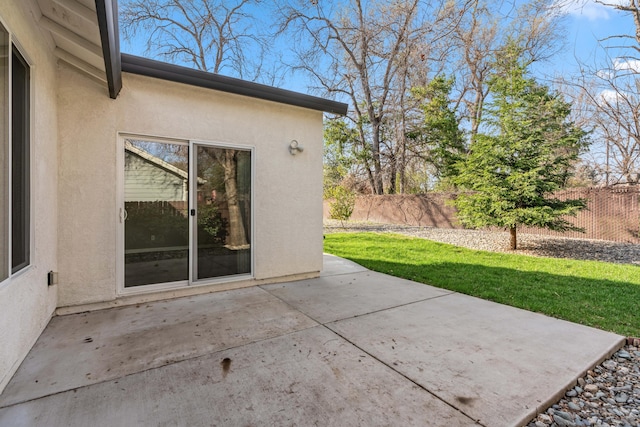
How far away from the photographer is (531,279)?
5.19 meters

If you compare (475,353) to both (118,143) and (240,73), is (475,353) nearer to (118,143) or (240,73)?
(118,143)

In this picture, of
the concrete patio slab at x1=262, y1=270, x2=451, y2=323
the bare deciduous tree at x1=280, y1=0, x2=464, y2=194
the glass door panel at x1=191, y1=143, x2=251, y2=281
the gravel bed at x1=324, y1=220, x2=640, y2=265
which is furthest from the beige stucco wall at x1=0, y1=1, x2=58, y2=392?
the gravel bed at x1=324, y1=220, x2=640, y2=265

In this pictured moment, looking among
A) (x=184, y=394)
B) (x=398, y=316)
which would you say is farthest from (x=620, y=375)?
(x=184, y=394)

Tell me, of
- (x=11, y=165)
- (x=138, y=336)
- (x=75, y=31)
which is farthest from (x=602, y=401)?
(x=75, y=31)

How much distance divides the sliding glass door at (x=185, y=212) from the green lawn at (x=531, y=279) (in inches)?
122

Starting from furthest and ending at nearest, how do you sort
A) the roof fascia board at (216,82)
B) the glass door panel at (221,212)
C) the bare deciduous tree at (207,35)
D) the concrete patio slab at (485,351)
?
1. the bare deciduous tree at (207,35)
2. the glass door panel at (221,212)
3. the roof fascia board at (216,82)
4. the concrete patio slab at (485,351)

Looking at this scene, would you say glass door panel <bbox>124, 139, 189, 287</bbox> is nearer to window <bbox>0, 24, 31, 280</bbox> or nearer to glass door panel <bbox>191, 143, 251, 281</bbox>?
glass door panel <bbox>191, 143, 251, 281</bbox>

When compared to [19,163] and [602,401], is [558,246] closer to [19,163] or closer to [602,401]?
[602,401]

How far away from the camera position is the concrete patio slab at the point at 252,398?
1790 mm

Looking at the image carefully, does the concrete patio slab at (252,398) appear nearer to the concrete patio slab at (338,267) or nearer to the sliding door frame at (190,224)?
the sliding door frame at (190,224)

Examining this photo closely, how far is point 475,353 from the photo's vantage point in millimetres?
2594

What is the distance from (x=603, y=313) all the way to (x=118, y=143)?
20.2 ft

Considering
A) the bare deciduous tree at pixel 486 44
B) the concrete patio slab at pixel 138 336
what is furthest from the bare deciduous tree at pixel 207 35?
the concrete patio slab at pixel 138 336

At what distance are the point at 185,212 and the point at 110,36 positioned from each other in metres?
2.18
